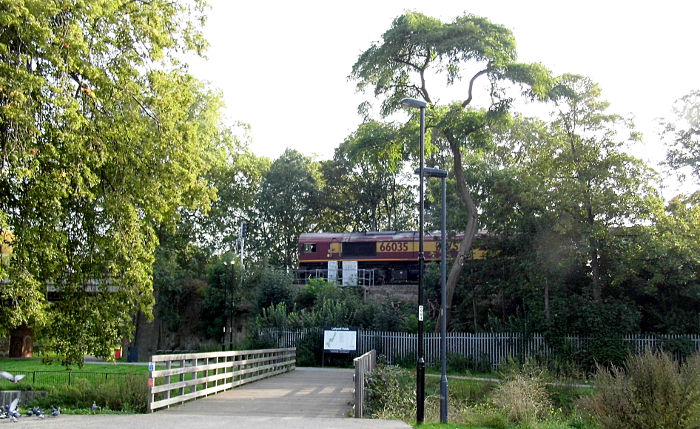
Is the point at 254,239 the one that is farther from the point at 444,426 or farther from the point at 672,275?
the point at 444,426

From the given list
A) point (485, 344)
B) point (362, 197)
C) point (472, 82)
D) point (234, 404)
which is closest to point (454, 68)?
point (472, 82)

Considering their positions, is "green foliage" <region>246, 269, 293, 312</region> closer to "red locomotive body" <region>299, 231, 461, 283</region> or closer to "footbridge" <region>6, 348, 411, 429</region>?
"red locomotive body" <region>299, 231, 461, 283</region>

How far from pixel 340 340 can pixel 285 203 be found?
106 ft

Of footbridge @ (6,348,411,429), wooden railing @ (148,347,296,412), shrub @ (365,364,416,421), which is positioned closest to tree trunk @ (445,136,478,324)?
wooden railing @ (148,347,296,412)

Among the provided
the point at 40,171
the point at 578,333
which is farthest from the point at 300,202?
the point at 40,171

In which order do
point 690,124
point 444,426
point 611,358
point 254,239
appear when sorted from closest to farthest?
point 444,426, point 611,358, point 690,124, point 254,239

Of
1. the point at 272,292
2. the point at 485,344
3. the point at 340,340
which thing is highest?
the point at 272,292

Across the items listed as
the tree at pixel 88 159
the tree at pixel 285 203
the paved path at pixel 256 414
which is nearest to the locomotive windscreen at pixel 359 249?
the tree at pixel 285 203

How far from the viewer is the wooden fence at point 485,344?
28.0 meters

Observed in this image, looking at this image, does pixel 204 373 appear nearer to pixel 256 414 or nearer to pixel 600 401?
pixel 256 414

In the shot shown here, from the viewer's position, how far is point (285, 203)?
61188 millimetres

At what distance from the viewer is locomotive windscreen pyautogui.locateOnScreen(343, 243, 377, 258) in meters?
46.4

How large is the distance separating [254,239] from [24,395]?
41757 millimetres

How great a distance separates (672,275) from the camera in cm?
2828
